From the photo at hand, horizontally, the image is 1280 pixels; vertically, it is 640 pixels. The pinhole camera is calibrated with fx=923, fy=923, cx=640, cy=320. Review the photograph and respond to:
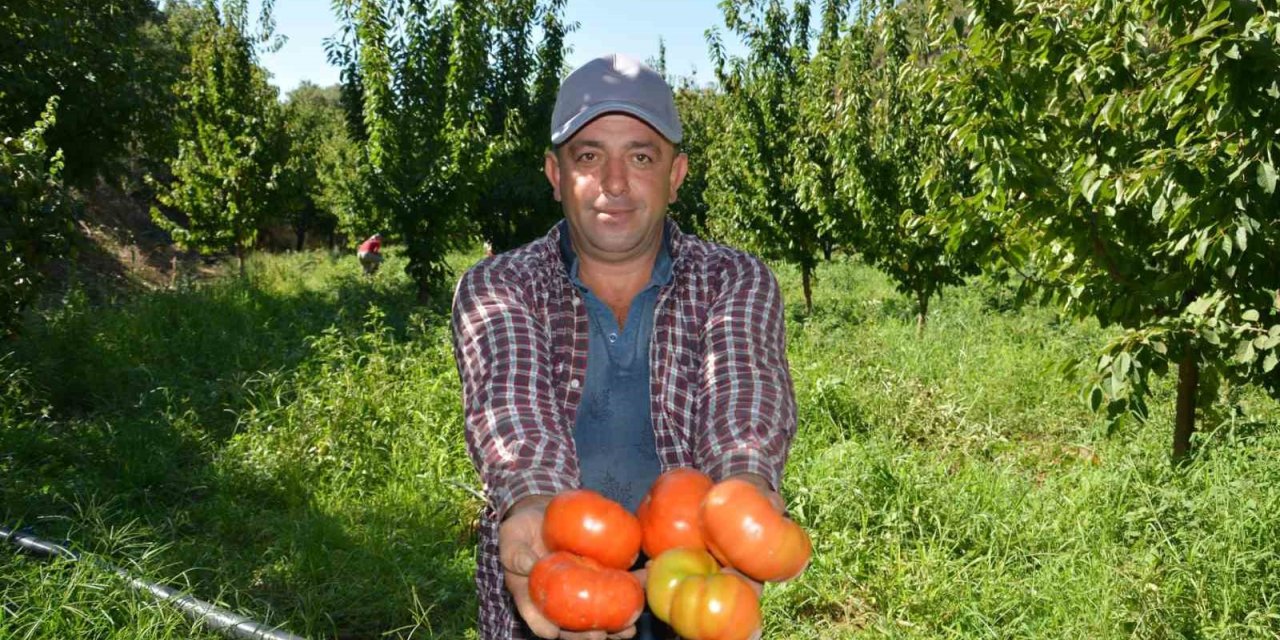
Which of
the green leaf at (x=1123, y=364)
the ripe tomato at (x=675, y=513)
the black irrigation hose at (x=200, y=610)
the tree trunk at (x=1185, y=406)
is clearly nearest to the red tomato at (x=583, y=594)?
the ripe tomato at (x=675, y=513)

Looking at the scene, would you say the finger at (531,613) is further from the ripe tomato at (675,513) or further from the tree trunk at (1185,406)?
the tree trunk at (1185,406)

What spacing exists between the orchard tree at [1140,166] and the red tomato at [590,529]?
2.60 metres

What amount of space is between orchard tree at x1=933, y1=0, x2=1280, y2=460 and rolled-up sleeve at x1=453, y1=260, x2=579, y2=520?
246 cm

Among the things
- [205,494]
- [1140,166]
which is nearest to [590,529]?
[1140,166]

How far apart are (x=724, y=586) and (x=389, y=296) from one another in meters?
13.4

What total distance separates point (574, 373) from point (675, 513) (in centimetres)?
45

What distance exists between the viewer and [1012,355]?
28.4 feet

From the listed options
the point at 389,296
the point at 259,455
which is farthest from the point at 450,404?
the point at 389,296

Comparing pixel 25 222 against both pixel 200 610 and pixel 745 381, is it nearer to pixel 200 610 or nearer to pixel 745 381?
pixel 200 610

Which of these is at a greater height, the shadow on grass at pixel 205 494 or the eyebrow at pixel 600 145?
the eyebrow at pixel 600 145

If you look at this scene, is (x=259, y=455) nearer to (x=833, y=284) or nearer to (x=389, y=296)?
(x=389, y=296)

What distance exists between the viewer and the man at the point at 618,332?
171 centimetres

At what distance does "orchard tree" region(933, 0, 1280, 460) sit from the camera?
317 cm

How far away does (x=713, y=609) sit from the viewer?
131cm
